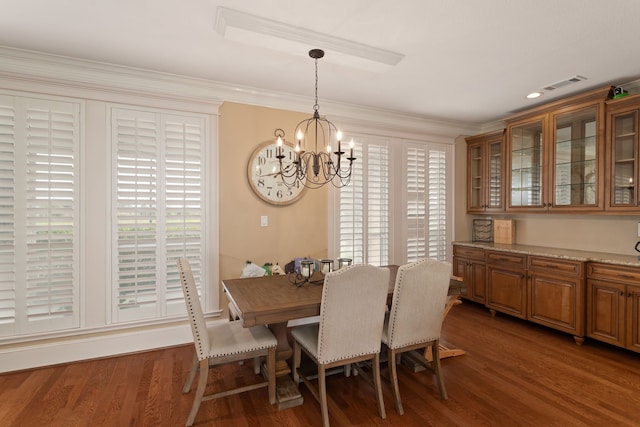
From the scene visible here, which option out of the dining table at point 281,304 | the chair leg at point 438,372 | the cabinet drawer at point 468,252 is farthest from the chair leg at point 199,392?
the cabinet drawer at point 468,252

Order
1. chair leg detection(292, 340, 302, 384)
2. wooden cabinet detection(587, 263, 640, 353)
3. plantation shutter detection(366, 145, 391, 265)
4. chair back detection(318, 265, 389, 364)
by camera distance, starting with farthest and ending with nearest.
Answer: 1. plantation shutter detection(366, 145, 391, 265)
2. wooden cabinet detection(587, 263, 640, 353)
3. chair leg detection(292, 340, 302, 384)
4. chair back detection(318, 265, 389, 364)

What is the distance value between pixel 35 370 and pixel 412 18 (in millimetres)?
3927

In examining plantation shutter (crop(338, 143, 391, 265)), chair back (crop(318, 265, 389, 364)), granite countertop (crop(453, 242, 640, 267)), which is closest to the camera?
chair back (crop(318, 265, 389, 364))

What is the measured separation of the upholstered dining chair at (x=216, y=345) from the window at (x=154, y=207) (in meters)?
1.04

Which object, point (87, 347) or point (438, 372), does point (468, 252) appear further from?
point (87, 347)

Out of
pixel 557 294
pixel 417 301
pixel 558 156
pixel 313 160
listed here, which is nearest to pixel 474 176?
pixel 558 156

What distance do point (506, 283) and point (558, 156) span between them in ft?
5.04

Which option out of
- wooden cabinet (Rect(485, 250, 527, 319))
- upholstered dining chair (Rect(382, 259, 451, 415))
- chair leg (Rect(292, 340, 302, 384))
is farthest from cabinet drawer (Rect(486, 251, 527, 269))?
chair leg (Rect(292, 340, 302, 384))

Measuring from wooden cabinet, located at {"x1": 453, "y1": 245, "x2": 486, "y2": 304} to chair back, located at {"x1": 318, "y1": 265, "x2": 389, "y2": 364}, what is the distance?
259 cm

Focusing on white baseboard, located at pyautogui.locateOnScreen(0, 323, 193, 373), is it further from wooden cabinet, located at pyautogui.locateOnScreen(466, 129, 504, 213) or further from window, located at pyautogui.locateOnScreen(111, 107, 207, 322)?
wooden cabinet, located at pyautogui.locateOnScreen(466, 129, 504, 213)

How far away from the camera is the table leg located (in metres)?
2.24

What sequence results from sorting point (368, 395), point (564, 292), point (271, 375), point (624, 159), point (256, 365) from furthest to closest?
point (564, 292)
point (624, 159)
point (256, 365)
point (368, 395)
point (271, 375)

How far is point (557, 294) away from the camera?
11.2 ft

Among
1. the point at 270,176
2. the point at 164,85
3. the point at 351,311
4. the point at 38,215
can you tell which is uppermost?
the point at 164,85
